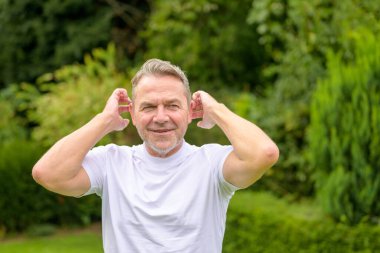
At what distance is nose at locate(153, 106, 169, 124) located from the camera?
2.87 meters

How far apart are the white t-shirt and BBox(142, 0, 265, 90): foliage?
29.4 feet

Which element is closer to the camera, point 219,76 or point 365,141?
point 365,141

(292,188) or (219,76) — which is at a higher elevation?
(219,76)

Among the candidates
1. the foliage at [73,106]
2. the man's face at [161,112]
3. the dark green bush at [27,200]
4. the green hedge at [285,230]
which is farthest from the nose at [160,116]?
the dark green bush at [27,200]

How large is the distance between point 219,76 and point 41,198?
136 inches

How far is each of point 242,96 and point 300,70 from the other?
42.3 inches

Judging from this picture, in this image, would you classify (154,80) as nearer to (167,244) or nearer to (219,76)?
(167,244)

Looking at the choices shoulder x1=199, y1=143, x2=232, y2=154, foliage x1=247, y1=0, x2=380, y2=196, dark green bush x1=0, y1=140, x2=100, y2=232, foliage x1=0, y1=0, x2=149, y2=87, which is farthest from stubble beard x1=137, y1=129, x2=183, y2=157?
foliage x1=0, y1=0, x2=149, y2=87

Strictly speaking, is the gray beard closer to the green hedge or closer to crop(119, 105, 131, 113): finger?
crop(119, 105, 131, 113): finger

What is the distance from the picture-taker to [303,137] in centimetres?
923

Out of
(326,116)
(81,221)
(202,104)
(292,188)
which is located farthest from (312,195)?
(202,104)

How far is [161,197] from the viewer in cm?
285

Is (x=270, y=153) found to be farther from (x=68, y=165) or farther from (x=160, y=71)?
(x=68, y=165)

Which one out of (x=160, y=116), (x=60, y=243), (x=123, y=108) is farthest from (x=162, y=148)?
(x=60, y=243)
